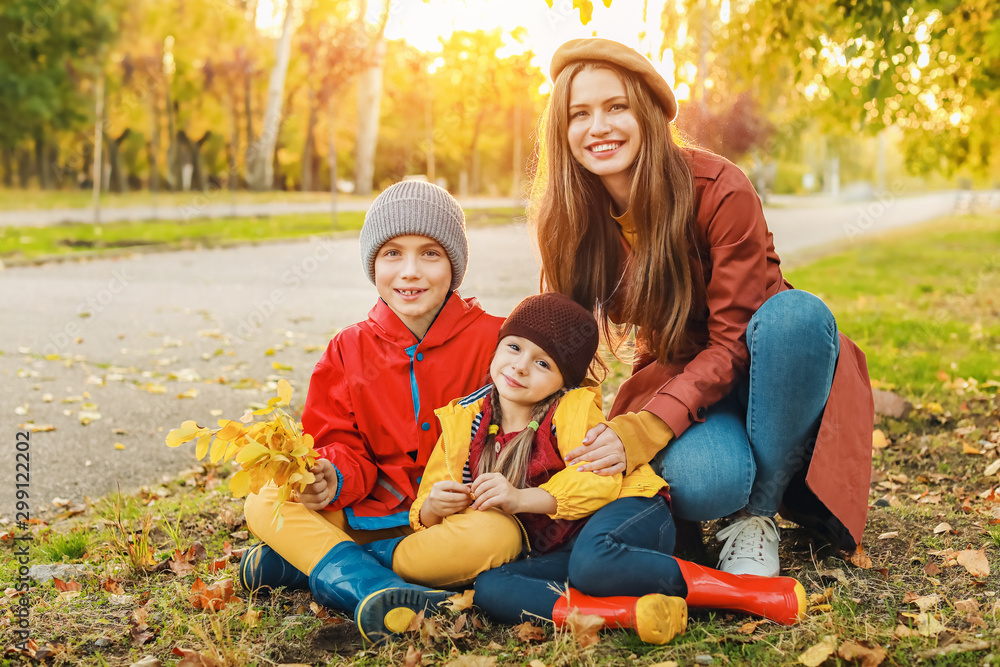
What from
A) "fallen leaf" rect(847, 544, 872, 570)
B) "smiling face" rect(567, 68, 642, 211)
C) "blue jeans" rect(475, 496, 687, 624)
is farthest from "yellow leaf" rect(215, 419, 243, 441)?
"fallen leaf" rect(847, 544, 872, 570)

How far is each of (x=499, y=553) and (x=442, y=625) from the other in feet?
0.86

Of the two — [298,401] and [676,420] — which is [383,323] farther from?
[298,401]

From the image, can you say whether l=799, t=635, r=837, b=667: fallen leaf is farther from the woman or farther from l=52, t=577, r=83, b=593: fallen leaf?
l=52, t=577, r=83, b=593: fallen leaf

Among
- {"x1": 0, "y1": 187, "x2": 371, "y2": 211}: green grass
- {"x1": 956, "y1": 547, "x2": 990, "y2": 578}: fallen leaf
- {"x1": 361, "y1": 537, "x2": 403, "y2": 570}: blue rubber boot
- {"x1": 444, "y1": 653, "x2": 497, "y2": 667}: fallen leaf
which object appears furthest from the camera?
{"x1": 0, "y1": 187, "x2": 371, "y2": 211}: green grass

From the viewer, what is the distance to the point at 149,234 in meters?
13.5

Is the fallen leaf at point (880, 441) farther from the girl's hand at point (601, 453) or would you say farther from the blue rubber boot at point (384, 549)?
the blue rubber boot at point (384, 549)

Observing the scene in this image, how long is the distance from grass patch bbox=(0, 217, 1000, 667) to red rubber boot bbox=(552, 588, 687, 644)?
37mm

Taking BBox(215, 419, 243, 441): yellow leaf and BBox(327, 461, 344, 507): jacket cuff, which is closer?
BBox(215, 419, 243, 441): yellow leaf

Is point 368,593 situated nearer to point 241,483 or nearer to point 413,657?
point 413,657

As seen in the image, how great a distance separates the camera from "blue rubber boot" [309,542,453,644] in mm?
2131

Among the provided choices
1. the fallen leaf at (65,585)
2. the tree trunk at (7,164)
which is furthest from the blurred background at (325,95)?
the fallen leaf at (65,585)

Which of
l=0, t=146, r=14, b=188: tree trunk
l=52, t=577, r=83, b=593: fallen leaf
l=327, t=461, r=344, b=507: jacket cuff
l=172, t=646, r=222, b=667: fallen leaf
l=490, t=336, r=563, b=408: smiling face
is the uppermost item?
l=0, t=146, r=14, b=188: tree trunk

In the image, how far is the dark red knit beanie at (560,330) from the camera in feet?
7.98

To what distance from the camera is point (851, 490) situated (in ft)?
7.84
